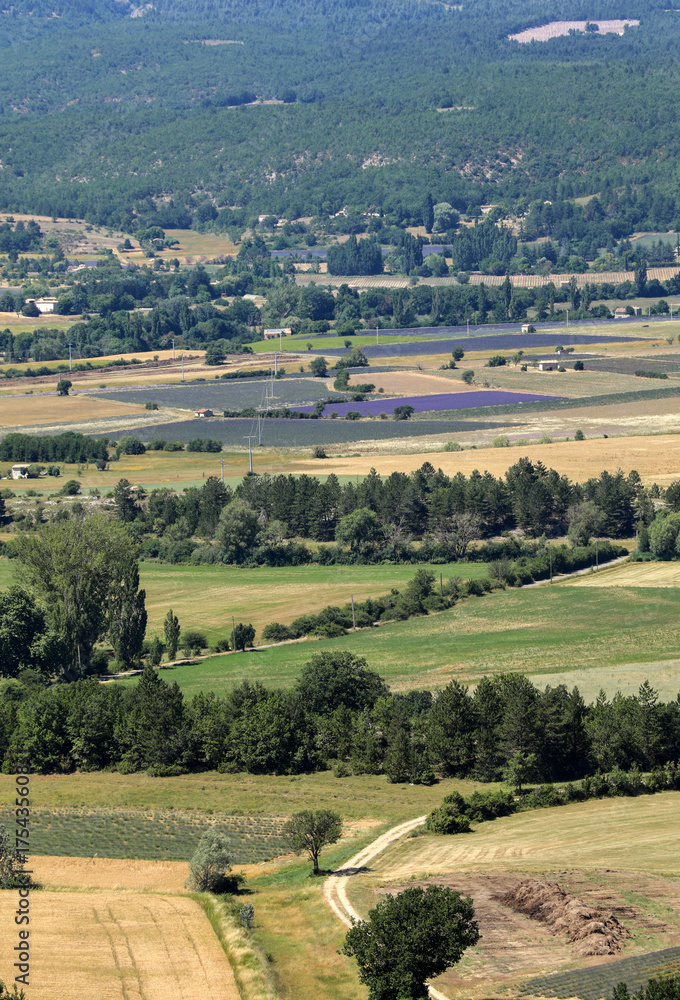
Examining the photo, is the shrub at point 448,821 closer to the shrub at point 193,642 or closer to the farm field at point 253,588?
the shrub at point 193,642

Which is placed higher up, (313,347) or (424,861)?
(313,347)

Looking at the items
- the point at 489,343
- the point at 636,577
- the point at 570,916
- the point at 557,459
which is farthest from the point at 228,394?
the point at 570,916

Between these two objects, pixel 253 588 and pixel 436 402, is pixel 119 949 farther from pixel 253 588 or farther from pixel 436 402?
pixel 436 402

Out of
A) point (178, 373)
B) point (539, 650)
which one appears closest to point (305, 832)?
point (539, 650)

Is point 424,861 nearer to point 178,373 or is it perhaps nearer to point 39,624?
point 39,624

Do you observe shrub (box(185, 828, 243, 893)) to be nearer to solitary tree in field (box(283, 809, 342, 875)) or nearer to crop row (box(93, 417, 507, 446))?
solitary tree in field (box(283, 809, 342, 875))
